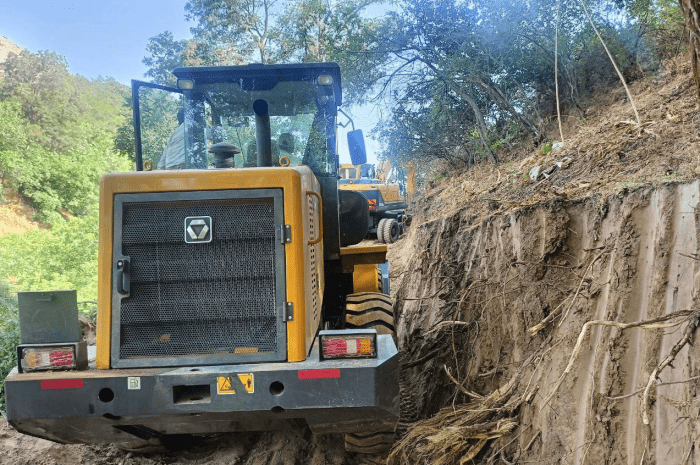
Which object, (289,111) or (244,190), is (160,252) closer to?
(244,190)

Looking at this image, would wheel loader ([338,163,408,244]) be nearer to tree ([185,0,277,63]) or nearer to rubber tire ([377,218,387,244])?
rubber tire ([377,218,387,244])

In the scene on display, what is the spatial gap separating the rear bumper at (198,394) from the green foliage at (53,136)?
Answer: 1015 inches

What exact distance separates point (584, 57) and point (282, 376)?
8827 mm

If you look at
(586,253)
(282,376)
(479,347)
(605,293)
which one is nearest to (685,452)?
(605,293)

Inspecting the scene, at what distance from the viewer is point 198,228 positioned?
377cm

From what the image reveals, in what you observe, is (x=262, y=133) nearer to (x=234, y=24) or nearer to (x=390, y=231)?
(x=390, y=231)

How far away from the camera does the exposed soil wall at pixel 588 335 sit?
2990 mm

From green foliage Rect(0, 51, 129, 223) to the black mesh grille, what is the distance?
2558cm

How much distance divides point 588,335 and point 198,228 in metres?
2.46

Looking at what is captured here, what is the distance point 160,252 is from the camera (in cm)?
379

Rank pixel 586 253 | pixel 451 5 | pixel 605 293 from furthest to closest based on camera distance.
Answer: pixel 451 5 → pixel 586 253 → pixel 605 293

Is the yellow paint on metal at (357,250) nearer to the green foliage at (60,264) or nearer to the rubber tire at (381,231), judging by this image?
the rubber tire at (381,231)

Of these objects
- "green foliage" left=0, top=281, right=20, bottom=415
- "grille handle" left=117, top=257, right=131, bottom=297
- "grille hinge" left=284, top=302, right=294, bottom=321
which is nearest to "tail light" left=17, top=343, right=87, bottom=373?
"grille handle" left=117, top=257, right=131, bottom=297

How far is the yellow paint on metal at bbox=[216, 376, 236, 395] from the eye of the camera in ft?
11.3
